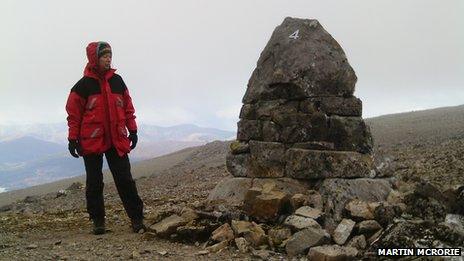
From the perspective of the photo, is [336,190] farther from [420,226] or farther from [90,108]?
[90,108]

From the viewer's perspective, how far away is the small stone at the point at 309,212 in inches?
328

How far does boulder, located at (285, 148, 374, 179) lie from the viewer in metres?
9.88

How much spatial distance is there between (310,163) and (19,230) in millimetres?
6696

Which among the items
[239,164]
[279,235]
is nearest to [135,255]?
[279,235]

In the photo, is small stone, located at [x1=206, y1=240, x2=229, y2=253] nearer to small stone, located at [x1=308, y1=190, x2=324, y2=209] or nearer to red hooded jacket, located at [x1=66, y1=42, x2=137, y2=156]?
small stone, located at [x1=308, y1=190, x2=324, y2=209]

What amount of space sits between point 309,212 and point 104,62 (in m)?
4.86

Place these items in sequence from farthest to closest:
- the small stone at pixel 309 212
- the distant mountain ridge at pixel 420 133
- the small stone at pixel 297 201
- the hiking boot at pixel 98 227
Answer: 1. the distant mountain ridge at pixel 420 133
2. the hiking boot at pixel 98 227
3. the small stone at pixel 297 201
4. the small stone at pixel 309 212

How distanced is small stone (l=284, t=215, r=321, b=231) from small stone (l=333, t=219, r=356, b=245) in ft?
1.28

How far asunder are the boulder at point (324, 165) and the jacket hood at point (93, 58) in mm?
4288

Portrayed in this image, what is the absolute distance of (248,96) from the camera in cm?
1173

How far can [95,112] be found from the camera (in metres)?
9.11

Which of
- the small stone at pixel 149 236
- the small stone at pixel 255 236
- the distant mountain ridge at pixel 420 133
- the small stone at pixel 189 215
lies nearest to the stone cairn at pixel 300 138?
the small stone at pixel 255 236

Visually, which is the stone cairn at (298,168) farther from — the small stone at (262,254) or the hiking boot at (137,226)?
the hiking boot at (137,226)

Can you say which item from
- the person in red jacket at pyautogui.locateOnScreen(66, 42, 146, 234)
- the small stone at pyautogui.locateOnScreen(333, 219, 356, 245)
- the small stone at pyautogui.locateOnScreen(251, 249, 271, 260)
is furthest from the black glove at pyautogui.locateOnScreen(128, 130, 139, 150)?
the small stone at pyautogui.locateOnScreen(333, 219, 356, 245)
